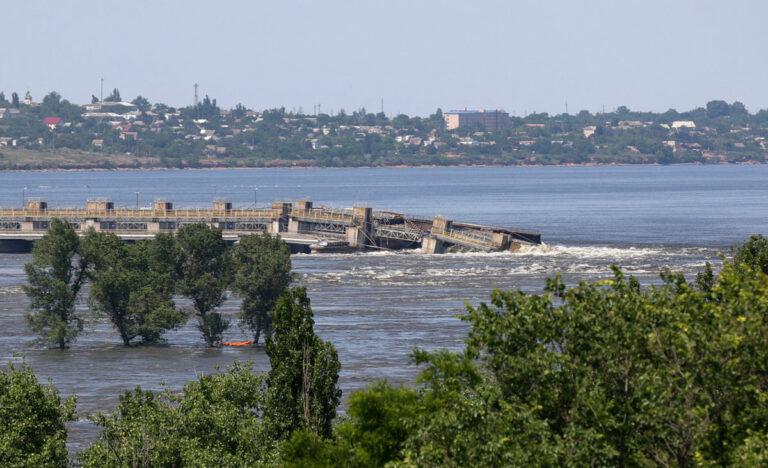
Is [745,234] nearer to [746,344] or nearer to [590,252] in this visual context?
[590,252]

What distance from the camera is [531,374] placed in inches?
978

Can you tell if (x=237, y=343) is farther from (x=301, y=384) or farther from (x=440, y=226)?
(x=440, y=226)

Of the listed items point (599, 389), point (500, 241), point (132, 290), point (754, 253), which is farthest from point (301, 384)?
point (500, 241)

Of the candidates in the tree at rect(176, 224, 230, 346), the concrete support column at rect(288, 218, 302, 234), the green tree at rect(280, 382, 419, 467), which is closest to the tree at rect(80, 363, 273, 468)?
the green tree at rect(280, 382, 419, 467)

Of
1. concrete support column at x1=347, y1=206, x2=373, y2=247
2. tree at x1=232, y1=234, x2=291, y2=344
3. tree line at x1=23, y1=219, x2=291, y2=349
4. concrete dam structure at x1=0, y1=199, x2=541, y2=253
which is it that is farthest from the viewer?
concrete support column at x1=347, y1=206, x2=373, y2=247

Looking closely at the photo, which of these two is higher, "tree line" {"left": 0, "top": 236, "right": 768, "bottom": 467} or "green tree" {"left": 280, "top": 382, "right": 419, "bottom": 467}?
"tree line" {"left": 0, "top": 236, "right": 768, "bottom": 467}

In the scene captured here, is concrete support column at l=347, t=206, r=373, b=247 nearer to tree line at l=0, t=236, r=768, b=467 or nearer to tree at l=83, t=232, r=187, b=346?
tree at l=83, t=232, r=187, b=346

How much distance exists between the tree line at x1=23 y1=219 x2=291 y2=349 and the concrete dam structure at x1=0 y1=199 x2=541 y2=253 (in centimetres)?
4797

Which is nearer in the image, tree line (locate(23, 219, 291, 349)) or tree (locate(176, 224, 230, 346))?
tree line (locate(23, 219, 291, 349))

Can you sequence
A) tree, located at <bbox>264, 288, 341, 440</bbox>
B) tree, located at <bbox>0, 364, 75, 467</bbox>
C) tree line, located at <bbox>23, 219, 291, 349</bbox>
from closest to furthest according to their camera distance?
tree, located at <bbox>0, 364, 75, 467</bbox> → tree, located at <bbox>264, 288, 341, 440</bbox> → tree line, located at <bbox>23, 219, 291, 349</bbox>

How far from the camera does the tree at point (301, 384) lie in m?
33.8

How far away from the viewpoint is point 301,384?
34.3 m

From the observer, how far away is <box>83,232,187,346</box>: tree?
211ft

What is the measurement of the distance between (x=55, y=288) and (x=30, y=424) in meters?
31.0
